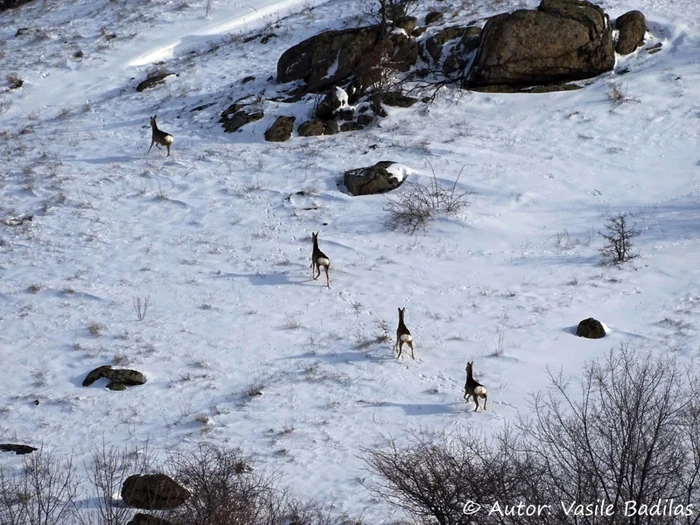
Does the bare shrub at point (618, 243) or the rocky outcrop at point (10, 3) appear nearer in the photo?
the bare shrub at point (618, 243)

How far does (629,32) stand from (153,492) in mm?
20252

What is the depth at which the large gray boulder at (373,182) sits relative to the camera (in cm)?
2123

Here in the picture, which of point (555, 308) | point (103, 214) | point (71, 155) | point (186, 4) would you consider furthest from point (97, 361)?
point (186, 4)

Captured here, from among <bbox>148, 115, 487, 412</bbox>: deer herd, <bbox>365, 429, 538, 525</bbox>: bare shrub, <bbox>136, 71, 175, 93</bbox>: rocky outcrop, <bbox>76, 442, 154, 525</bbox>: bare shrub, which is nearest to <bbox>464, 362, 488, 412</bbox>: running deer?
<bbox>148, 115, 487, 412</bbox>: deer herd

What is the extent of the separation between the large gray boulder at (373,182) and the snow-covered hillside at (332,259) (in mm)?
327

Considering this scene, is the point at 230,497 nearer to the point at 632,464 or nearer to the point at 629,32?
the point at 632,464

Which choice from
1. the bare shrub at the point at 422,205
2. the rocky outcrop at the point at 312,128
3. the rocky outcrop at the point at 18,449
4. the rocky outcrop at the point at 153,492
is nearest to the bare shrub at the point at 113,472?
the rocky outcrop at the point at 153,492

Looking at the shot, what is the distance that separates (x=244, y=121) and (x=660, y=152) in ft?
38.7

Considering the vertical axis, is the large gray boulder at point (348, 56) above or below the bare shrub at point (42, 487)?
above

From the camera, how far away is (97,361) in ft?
53.0

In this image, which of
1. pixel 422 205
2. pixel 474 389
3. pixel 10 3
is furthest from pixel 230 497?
pixel 10 3

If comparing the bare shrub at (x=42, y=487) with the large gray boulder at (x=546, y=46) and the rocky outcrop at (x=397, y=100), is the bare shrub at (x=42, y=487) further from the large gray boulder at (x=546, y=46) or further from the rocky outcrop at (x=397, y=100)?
the large gray boulder at (x=546, y=46)

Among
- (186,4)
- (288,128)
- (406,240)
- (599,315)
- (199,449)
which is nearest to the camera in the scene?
(199,449)

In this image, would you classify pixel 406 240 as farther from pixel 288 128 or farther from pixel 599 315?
pixel 288 128
